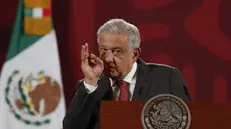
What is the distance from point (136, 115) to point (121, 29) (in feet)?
1.65

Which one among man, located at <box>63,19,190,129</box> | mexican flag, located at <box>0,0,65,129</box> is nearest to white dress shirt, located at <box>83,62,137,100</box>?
man, located at <box>63,19,190,129</box>

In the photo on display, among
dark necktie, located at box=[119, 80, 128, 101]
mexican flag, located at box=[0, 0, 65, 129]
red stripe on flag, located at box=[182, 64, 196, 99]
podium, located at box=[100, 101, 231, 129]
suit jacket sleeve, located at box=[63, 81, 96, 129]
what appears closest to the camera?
podium, located at box=[100, 101, 231, 129]

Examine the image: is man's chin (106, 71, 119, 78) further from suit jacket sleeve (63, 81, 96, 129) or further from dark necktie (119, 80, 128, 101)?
suit jacket sleeve (63, 81, 96, 129)

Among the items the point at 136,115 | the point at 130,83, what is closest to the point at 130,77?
the point at 130,83

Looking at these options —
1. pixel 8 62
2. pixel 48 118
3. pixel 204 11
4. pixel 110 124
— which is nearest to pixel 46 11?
pixel 8 62

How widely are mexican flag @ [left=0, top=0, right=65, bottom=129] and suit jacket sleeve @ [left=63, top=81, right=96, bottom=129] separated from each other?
1534 millimetres

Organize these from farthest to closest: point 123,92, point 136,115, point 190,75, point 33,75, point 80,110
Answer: point 190,75 → point 33,75 → point 123,92 → point 80,110 → point 136,115

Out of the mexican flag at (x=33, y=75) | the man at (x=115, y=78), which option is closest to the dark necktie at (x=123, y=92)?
the man at (x=115, y=78)

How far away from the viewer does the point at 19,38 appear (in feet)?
9.99

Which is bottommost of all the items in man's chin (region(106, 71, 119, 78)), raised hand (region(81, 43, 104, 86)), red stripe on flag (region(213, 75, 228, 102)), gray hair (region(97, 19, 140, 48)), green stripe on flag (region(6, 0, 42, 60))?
red stripe on flag (region(213, 75, 228, 102))

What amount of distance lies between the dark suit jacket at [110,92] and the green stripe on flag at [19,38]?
1.40m

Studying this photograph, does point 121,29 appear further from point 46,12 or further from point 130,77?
point 46,12

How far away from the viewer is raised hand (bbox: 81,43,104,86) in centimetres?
151

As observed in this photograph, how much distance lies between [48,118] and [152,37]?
0.84 metres
